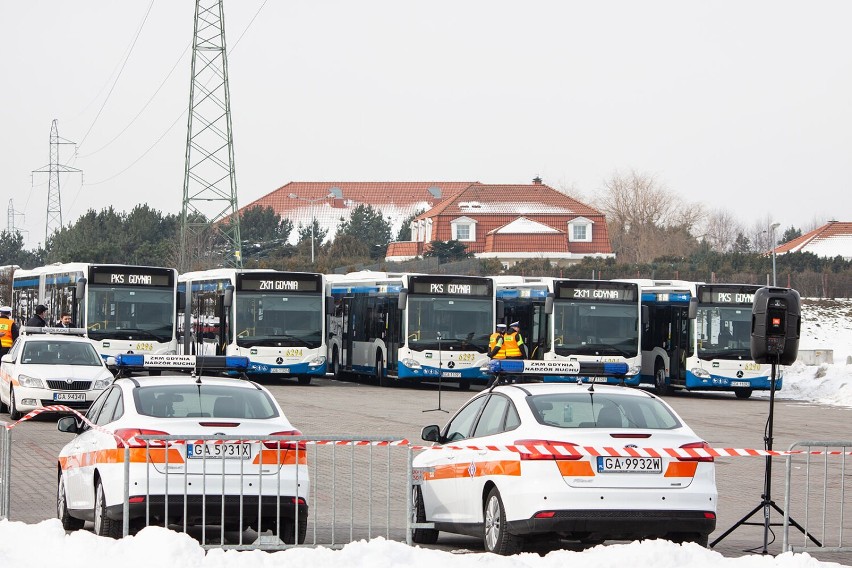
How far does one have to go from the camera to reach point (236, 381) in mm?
12742

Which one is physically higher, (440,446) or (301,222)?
(301,222)

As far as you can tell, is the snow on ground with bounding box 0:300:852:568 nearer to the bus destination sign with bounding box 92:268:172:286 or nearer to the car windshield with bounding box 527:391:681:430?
the car windshield with bounding box 527:391:681:430

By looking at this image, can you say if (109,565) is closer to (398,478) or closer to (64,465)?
(64,465)

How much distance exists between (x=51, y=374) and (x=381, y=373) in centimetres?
1614

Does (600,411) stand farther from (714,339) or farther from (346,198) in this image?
(346,198)

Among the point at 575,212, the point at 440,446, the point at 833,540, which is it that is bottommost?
the point at 833,540

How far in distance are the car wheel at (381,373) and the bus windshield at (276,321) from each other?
2.05 meters

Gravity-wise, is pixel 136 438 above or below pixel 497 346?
below

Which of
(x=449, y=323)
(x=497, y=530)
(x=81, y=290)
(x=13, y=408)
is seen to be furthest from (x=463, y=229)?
(x=497, y=530)

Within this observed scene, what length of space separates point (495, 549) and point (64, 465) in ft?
13.4

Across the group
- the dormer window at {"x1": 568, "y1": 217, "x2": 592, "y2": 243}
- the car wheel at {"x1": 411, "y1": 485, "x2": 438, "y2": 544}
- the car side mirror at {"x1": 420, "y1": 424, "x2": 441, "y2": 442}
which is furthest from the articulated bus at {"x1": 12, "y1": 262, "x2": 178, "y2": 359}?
the dormer window at {"x1": 568, "y1": 217, "x2": 592, "y2": 243}

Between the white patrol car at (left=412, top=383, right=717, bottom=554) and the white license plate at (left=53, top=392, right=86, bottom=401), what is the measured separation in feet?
44.0

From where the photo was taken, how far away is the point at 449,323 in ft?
122

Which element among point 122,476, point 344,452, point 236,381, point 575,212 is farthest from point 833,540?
point 575,212
